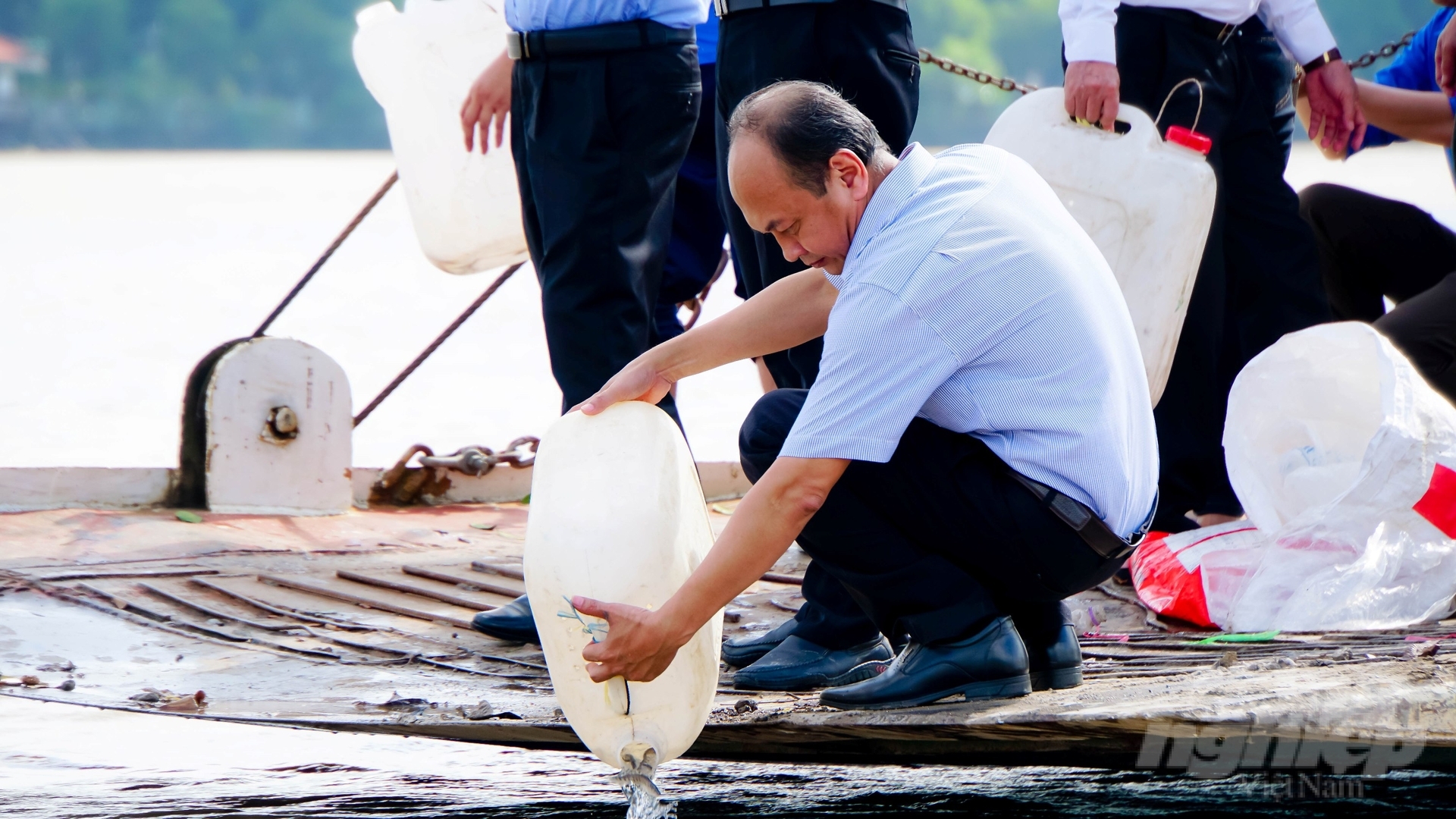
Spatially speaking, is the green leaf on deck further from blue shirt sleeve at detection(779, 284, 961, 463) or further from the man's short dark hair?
the man's short dark hair

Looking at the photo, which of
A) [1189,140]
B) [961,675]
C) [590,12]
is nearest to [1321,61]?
[1189,140]

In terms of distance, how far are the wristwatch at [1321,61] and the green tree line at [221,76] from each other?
42.3 meters

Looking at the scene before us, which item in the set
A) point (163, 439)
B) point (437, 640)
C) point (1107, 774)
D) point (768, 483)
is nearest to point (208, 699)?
point (437, 640)

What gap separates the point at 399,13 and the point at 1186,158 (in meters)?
2.20

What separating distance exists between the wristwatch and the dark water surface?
5.93ft

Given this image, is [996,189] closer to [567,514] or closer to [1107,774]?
[567,514]

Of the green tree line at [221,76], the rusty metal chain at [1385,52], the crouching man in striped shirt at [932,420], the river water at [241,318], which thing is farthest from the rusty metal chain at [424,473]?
the green tree line at [221,76]

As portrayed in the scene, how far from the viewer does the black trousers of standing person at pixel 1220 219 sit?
370cm

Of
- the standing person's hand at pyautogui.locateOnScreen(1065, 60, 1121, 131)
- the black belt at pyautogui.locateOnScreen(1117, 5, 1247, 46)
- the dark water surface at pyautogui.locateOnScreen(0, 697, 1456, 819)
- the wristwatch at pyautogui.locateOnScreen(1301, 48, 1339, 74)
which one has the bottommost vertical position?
the dark water surface at pyautogui.locateOnScreen(0, 697, 1456, 819)

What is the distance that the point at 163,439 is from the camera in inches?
256

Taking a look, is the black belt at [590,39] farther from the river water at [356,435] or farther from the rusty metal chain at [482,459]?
the rusty metal chain at [482,459]

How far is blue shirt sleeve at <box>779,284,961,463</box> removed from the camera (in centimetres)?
223

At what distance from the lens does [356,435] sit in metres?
6.75

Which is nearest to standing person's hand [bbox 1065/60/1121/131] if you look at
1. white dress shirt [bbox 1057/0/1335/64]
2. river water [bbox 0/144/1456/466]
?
white dress shirt [bbox 1057/0/1335/64]
